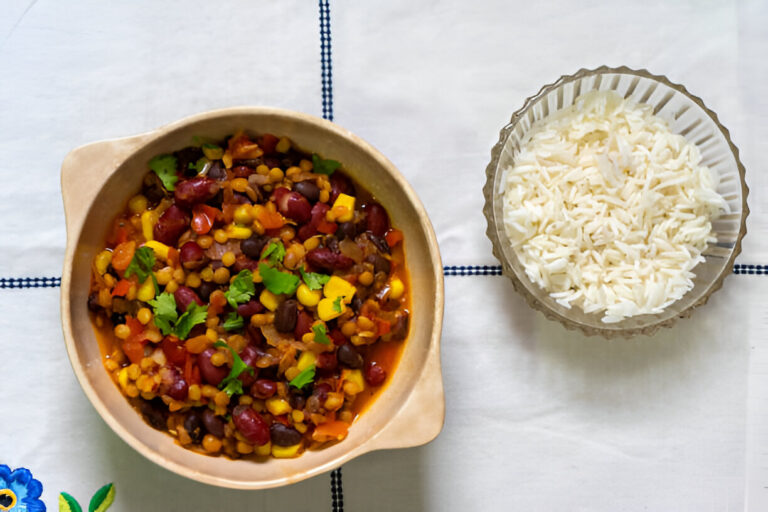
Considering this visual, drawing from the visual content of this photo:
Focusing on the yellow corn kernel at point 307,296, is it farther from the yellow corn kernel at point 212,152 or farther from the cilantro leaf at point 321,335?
the yellow corn kernel at point 212,152

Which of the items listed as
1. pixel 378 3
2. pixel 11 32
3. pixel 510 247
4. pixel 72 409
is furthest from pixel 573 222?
pixel 11 32

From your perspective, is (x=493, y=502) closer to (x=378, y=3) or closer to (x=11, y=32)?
(x=378, y=3)

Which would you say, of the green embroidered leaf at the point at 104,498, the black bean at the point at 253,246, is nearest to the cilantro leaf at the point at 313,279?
the black bean at the point at 253,246

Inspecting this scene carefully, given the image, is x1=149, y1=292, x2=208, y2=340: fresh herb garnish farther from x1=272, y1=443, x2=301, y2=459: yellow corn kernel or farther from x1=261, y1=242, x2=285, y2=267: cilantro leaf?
x1=272, y1=443, x2=301, y2=459: yellow corn kernel

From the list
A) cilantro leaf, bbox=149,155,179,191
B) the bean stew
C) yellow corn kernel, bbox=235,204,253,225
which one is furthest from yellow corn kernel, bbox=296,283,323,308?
cilantro leaf, bbox=149,155,179,191

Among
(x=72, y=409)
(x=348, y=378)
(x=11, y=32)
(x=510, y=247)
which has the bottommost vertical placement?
(x=72, y=409)
